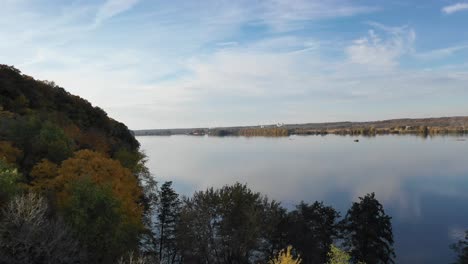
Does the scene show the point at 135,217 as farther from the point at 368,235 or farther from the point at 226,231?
the point at 368,235

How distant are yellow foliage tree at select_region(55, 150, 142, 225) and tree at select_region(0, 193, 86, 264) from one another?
7.97 metres

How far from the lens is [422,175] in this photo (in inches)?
3420

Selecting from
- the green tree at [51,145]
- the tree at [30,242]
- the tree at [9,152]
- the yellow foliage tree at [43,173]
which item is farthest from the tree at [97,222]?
the green tree at [51,145]

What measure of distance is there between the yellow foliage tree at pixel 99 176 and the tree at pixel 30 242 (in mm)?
7968

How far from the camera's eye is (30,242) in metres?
19.7

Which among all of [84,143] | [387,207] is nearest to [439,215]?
[387,207]

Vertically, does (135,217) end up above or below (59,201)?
below

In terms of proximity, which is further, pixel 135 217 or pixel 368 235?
pixel 368 235

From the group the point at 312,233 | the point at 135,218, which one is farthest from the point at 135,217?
the point at 312,233

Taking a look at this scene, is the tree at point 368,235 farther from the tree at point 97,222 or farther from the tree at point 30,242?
the tree at point 30,242

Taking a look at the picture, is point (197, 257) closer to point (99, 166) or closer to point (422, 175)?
point (99, 166)

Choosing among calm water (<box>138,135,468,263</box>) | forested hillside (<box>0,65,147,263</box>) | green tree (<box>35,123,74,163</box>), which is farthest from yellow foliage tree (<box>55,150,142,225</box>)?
calm water (<box>138,135,468,263</box>)

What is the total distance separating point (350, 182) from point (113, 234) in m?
63.1

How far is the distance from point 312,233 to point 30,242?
2243 cm
